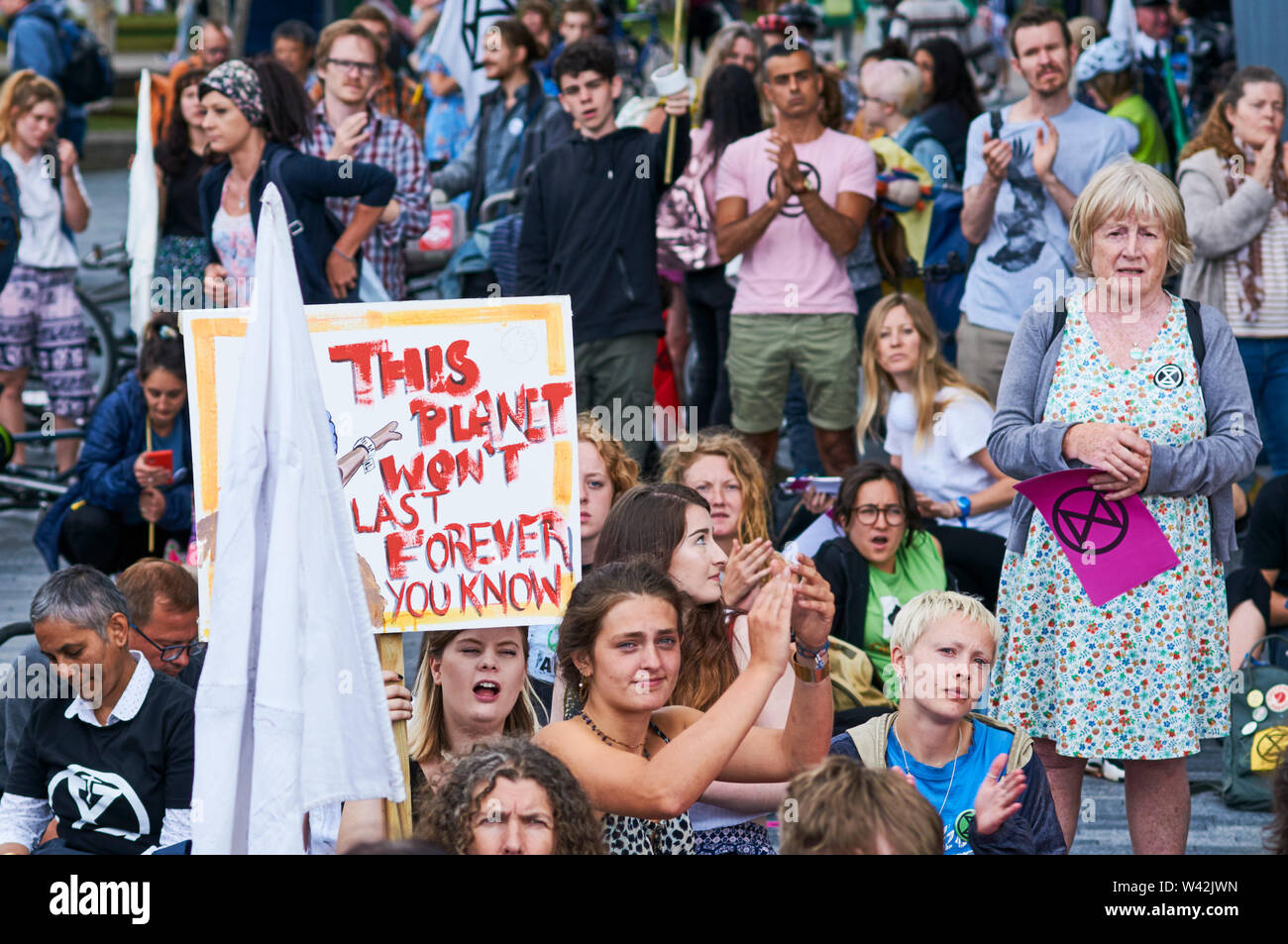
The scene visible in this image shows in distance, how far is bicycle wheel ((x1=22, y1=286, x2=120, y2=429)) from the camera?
31.6ft

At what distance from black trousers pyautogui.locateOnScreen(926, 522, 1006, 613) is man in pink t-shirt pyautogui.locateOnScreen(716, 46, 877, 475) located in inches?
55.7

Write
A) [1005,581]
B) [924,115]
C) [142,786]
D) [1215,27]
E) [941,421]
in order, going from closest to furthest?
[142,786] < [1005,581] < [941,421] < [924,115] < [1215,27]

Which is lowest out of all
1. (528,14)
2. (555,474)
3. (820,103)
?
(555,474)

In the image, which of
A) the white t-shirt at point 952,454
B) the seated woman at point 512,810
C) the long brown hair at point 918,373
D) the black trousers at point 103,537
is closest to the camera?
the seated woman at point 512,810

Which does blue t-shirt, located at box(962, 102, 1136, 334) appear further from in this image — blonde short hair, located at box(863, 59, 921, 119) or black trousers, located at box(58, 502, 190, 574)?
black trousers, located at box(58, 502, 190, 574)

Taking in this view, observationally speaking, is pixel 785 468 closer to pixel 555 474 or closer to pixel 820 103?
pixel 820 103

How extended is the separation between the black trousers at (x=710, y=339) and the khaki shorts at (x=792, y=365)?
2.35 ft

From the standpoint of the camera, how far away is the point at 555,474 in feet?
13.7

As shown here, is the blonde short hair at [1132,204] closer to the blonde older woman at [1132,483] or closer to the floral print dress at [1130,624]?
the blonde older woman at [1132,483]

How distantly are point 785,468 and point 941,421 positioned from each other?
1980 millimetres

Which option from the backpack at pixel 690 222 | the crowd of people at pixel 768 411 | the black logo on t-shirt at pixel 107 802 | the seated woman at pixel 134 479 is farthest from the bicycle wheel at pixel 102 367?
the black logo on t-shirt at pixel 107 802

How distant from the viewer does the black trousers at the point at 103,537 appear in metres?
6.89

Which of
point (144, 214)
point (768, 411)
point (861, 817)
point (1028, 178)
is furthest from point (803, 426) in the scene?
point (861, 817)
